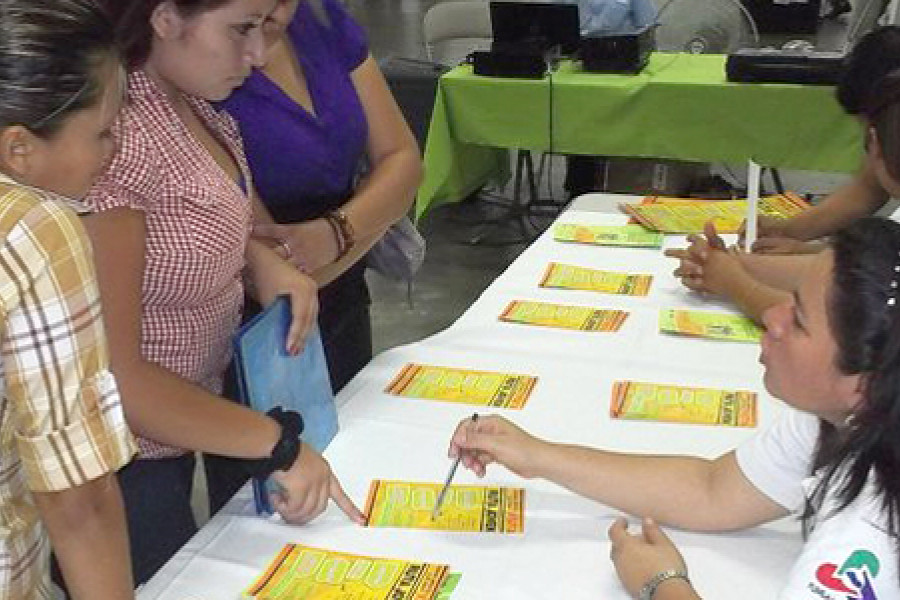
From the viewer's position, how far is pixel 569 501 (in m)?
1.25

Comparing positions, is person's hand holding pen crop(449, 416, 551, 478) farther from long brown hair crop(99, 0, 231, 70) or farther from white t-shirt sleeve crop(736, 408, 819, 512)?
long brown hair crop(99, 0, 231, 70)

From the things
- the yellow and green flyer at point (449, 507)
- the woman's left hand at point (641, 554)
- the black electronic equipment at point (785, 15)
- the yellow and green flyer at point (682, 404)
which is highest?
the woman's left hand at point (641, 554)

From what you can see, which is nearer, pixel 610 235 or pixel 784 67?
pixel 610 235

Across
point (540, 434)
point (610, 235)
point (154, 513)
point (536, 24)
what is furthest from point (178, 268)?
point (536, 24)

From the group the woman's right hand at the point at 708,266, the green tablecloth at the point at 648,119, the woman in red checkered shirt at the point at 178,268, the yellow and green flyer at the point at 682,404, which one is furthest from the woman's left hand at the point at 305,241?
the green tablecloth at the point at 648,119

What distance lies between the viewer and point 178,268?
3.76 ft

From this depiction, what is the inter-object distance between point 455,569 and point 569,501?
20 cm

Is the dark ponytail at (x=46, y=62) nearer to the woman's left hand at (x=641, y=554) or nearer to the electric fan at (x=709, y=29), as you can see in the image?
the woman's left hand at (x=641, y=554)

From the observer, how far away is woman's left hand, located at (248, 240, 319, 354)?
1278 millimetres

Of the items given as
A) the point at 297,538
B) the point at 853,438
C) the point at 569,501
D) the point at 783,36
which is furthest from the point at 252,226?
the point at 783,36

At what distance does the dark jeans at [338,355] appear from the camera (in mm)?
1484

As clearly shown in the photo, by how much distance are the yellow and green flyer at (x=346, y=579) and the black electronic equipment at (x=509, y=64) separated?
2.71 meters

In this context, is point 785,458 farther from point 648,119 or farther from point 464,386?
point 648,119

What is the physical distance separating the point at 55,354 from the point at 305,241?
0.71m
